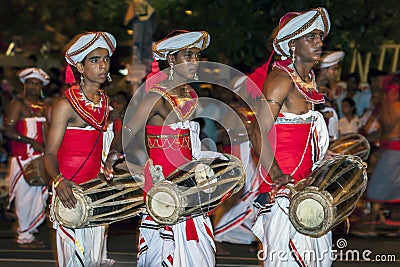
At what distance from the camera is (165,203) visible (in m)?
7.91

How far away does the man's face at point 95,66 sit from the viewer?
8398mm

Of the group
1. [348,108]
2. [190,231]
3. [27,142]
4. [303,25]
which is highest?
[303,25]

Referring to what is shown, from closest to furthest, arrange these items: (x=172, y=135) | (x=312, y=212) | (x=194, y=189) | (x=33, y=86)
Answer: (x=312, y=212)
(x=194, y=189)
(x=172, y=135)
(x=33, y=86)

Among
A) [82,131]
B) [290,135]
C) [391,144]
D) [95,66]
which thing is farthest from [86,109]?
[391,144]

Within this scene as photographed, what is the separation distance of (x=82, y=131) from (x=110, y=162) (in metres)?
0.33

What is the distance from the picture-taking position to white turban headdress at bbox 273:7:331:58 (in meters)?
8.07

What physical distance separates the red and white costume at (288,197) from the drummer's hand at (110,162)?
46.0 inches

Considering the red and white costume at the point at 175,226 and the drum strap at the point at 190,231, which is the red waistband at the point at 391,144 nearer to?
the red and white costume at the point at 175,226

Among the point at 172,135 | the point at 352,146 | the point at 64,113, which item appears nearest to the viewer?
the point at 64,113

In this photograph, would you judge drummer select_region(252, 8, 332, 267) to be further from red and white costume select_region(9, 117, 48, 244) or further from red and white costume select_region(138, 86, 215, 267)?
red and white costume select_region(9, 117, 48, 244)

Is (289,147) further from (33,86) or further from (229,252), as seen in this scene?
(33,86)

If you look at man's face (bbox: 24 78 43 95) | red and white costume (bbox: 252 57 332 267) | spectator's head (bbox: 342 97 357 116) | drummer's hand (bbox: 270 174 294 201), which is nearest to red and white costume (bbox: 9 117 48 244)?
man's face (bbox: 24 78 43 95)

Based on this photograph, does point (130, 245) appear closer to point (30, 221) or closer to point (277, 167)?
point (30, 221)
